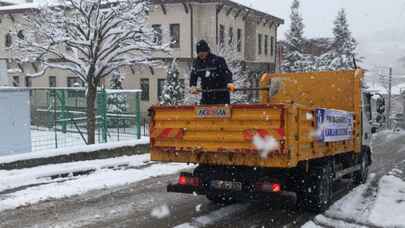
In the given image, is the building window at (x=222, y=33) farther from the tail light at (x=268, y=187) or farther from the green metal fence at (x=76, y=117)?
the tail light at (x=268, y=187)

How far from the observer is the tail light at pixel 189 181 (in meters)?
8.61

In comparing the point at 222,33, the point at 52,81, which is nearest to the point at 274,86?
A: the point at 222,33

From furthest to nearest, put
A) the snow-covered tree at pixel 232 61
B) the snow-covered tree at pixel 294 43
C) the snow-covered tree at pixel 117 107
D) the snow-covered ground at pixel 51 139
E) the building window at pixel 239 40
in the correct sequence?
the snow-covered tree at pixel 294 43 → the building window at pixel 239 40 → the snow-covered tree at pixel 232 61 → the snow-covered tree at pixel 117 107 → the snow-covered ground at pixel 51 139

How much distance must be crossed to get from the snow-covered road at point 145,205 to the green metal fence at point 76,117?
8.39 feet

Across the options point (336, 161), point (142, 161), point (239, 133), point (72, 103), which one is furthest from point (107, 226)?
point (72, 103)

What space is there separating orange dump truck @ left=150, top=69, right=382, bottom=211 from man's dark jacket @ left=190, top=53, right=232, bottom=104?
116cm

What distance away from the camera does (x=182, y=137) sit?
8.34 metres

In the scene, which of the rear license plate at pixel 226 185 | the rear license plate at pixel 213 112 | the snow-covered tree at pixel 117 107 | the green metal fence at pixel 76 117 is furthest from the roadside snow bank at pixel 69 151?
the rear license plate at pixel 213 112

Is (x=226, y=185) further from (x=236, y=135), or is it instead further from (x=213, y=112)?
(x=213, y=112)

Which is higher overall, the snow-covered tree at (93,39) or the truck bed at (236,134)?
the snow-covered tree at (93,39)

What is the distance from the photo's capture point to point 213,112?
26.3 feet

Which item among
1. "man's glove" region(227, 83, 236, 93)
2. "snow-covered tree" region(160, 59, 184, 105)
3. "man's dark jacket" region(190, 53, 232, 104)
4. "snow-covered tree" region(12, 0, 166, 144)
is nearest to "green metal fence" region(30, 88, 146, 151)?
"snow-covered tree" region(12, 0, 166, 144)

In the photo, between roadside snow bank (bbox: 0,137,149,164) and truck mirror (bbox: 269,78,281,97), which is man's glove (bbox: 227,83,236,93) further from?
roadside snow bank (bbox: 0,137,149,164)

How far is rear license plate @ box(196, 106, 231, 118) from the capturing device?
789cm
